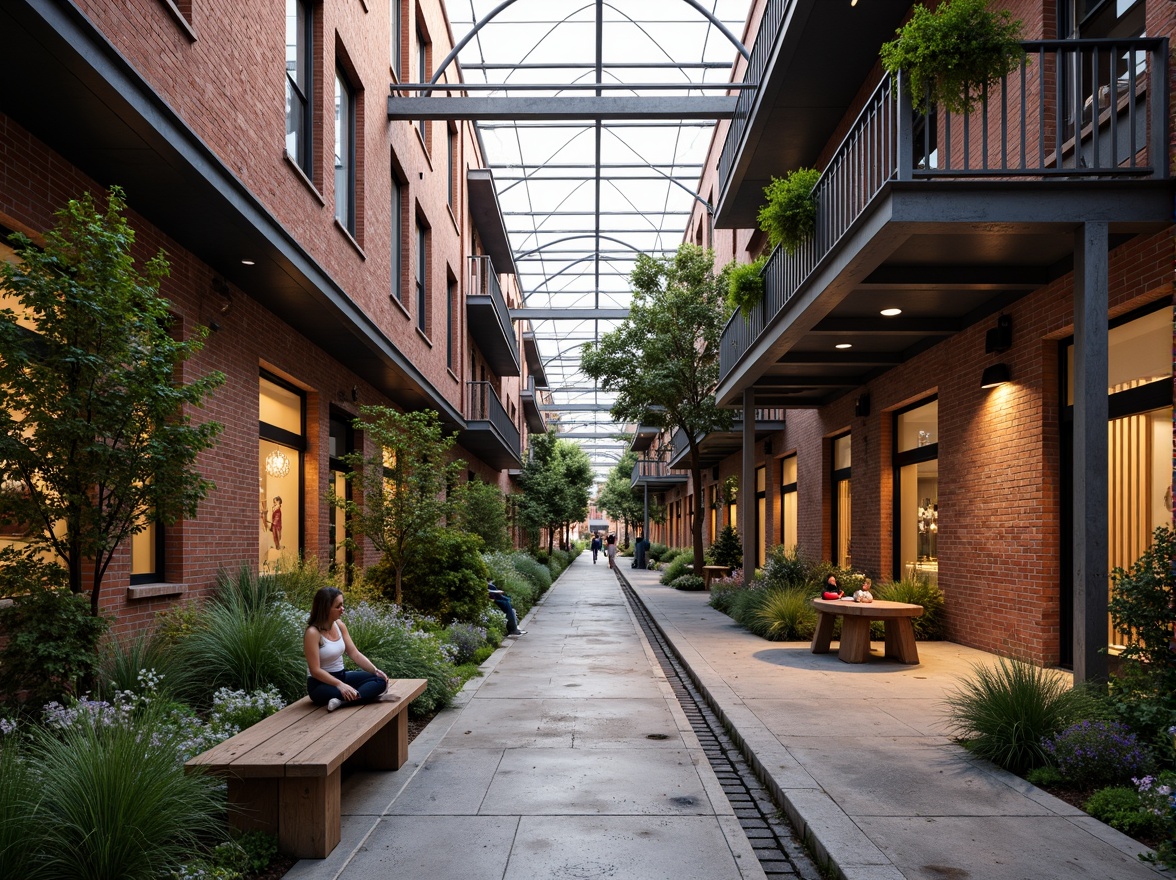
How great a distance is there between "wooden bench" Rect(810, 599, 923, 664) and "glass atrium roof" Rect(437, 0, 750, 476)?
8495 millimetres

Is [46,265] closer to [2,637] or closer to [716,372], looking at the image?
[2,637]

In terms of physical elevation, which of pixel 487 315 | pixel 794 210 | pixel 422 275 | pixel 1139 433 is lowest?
pixel 1139 433

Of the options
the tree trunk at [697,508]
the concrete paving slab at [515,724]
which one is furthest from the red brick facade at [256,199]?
the tree trunk at [697,508]

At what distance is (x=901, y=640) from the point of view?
402 inches

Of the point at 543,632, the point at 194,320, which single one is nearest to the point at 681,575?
the point at 543,632

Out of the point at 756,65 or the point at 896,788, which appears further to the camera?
the point at 756,65

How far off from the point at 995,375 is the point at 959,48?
433 centimetres

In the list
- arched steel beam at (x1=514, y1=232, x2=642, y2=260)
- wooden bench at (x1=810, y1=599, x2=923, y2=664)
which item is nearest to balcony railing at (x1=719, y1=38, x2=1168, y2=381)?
wooden bench at (x1=810, y1=599, x2=923, y2=664)

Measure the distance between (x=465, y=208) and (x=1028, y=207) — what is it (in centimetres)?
1863

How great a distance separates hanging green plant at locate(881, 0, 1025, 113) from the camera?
7270mm

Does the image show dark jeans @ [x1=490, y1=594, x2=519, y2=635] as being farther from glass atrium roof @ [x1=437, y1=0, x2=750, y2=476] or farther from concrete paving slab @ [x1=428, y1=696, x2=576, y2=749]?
glass atrium roof @ [x1=437, y1=0, x2=750, y2=476]

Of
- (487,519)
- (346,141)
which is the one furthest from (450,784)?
(487,519)

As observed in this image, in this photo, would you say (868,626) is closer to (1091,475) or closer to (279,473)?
(1091,475)

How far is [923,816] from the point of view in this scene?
4.88 meters
